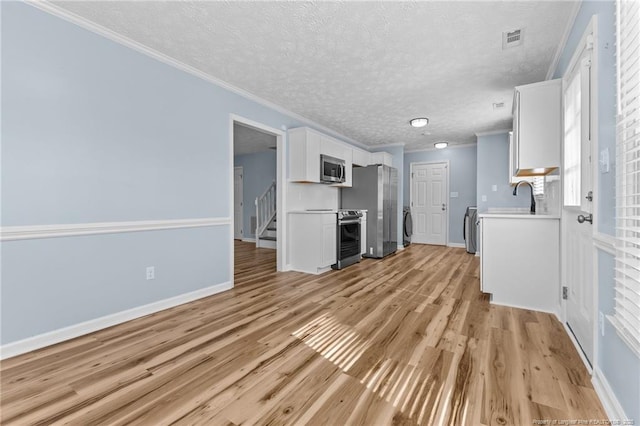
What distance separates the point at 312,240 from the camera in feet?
14.5

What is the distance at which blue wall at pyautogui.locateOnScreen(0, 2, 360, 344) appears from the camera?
203cm

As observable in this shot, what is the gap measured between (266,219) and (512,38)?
233 inches

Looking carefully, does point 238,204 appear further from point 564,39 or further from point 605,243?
point 605,243

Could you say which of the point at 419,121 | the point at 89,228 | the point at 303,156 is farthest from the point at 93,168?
the point at 419,121

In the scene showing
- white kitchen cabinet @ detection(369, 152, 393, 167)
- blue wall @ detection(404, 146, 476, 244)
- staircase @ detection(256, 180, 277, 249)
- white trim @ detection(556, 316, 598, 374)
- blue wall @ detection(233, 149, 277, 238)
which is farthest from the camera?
blue wall @ detection(233, 149, 277, 238)

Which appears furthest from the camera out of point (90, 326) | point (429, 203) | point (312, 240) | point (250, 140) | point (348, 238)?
point (429, 203)

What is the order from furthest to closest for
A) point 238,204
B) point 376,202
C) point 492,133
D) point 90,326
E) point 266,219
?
point 238,204
point 266,219
point 492,133
point 376,202
point 90,326

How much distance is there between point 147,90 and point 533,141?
3.57 metres

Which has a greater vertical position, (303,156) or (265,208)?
(303,156)

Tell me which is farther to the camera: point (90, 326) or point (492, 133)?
point (492, 133)

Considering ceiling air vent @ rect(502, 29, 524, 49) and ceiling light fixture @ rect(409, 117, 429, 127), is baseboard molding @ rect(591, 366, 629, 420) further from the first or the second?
ceiling light fixture @ rect(409, 117, 429, 127)

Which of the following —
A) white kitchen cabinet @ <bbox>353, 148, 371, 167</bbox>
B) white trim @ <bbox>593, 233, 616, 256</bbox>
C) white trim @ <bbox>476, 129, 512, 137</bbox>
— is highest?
white trim @ <bbox>476, 129, 512, 137</bbox>

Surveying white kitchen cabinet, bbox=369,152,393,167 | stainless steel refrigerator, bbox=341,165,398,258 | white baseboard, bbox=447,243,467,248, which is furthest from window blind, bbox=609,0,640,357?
white baseboard, bbox=447,243,467,248

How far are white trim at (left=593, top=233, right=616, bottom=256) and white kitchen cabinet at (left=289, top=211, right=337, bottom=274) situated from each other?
10.3 feet
